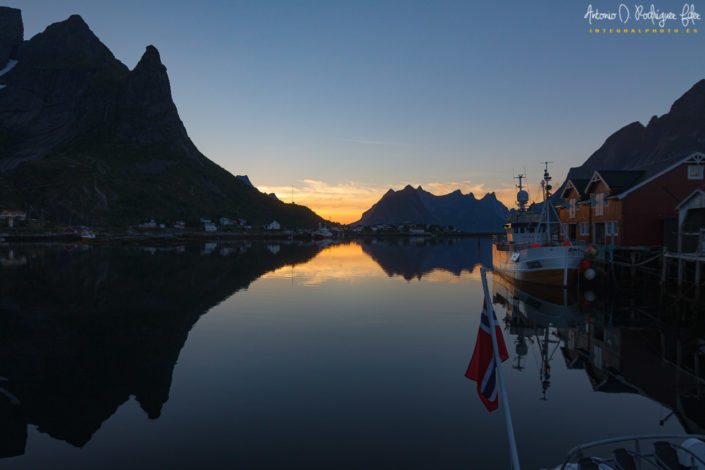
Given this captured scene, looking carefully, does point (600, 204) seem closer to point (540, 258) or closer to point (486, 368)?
point (540, 258)

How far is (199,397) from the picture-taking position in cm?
1428

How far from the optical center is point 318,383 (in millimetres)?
15508

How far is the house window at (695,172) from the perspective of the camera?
43.4 metres

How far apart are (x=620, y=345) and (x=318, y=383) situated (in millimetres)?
14470

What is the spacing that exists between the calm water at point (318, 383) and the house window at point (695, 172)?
2054cm

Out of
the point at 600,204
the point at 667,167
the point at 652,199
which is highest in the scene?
the point at 667,167

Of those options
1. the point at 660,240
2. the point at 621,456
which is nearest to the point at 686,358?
the point at 621,456

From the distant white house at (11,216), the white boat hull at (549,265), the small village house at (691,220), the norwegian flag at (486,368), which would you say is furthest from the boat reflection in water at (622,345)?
the distant white house at (11,216)

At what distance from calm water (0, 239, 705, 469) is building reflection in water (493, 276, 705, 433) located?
0.35ft

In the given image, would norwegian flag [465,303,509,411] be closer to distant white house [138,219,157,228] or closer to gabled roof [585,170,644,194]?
gabled roof [585,170,644,194]

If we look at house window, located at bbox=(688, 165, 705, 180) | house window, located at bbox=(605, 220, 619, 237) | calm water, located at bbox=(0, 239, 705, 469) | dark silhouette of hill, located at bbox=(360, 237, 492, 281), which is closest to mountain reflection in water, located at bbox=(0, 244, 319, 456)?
calm water, located at bbox=(0, 239, 705, 469)

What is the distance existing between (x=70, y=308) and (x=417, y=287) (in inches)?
1094

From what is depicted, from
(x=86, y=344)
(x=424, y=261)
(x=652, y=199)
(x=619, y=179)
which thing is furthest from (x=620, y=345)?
(x=424, y=261)

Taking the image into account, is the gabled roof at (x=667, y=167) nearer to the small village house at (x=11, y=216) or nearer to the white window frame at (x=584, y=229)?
the white window frame at (x=584, y=229)
